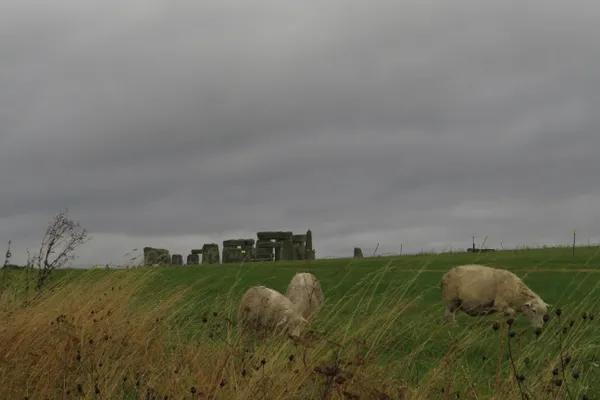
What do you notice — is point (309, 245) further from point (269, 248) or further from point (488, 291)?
point (488, 291)

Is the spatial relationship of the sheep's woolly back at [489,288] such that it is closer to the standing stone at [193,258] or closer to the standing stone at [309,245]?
the standing stone at [309,245]

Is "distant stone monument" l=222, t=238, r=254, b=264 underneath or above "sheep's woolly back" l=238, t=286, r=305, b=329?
above

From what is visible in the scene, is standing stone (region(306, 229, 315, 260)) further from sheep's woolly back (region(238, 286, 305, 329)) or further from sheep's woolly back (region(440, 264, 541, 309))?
sheep's woolly back (region(238, 286, 305, 329))

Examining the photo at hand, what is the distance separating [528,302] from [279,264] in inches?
672

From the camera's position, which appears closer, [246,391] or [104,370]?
[246,391]

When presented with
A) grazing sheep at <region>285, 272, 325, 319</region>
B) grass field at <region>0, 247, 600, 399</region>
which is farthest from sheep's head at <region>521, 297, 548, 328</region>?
grazing sheep at <region>285, 272, 325, 319</region>

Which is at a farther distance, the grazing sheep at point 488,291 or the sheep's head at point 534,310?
the grazing sheep at point 488,291

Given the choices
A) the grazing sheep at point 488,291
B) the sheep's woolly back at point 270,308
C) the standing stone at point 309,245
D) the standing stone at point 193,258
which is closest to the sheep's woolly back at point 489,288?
the grazing sheep at point 488,291

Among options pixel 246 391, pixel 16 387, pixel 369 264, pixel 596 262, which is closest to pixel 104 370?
pixel 16 387

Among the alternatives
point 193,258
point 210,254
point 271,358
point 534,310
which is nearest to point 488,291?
point 534,310

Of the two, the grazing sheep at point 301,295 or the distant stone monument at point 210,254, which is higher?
the distant stone monument at point 210,254

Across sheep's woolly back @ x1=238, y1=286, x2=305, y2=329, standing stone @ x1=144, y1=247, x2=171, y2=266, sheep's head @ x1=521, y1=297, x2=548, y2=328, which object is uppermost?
standing stone @ x1=144, y1=247, x2=171, y2=266

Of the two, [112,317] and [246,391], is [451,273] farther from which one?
[246,391]

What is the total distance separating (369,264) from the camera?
26609mm
